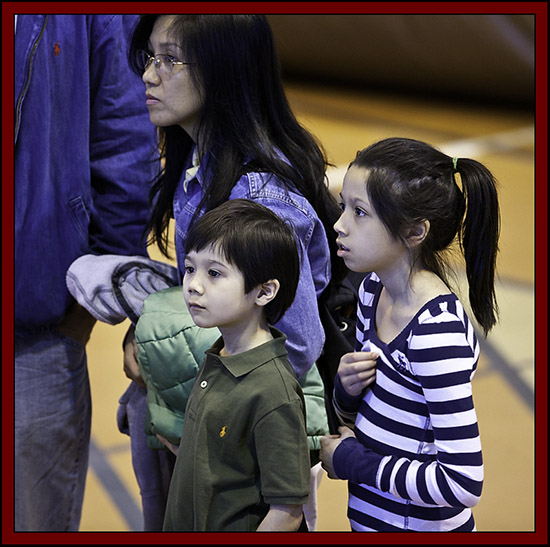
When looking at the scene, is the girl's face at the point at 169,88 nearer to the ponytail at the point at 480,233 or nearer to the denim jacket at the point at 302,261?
the denim jacket at the point at 302,261

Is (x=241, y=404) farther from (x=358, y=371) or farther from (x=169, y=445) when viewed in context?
(x=169, y=445)

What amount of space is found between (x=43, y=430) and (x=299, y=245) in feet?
2.49

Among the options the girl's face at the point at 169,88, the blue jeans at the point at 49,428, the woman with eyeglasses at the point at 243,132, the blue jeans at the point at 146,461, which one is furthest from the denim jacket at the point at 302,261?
the blue jeans at the point at 49,428

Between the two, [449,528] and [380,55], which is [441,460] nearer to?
[449,528]

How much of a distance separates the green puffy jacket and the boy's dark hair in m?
0.18

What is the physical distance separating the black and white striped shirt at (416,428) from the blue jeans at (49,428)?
0.69m

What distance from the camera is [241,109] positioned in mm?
1396

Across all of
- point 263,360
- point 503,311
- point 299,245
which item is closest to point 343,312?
point 299,245

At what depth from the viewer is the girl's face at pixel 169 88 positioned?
1.39 m

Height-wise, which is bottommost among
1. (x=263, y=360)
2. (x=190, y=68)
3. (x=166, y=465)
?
(x=166, y=465)

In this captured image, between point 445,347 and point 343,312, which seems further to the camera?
point 343,312

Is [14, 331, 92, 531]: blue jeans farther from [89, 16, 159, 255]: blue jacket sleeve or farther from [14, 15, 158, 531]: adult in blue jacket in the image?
[89, 16, 159, 255]: blue jacket sleeve

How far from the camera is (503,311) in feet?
10.2

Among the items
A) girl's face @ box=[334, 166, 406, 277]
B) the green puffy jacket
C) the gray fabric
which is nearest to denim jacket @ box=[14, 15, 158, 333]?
the gray fabric
